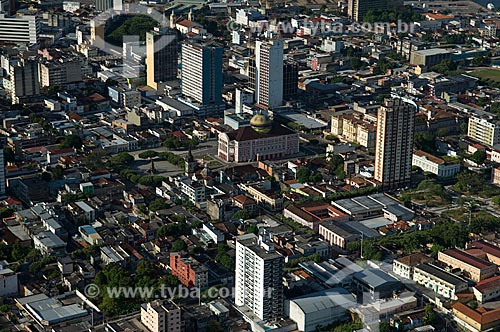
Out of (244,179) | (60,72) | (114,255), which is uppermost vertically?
(60,72)

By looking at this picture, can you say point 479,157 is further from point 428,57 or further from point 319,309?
point 428,57

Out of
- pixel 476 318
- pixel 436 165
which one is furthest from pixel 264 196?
pixel 476 318

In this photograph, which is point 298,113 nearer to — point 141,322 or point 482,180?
point 482,180

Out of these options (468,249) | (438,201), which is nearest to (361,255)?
(468,249)

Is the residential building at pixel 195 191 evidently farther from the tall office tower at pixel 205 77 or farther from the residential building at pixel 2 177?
the tall office tower at pixel 205 77

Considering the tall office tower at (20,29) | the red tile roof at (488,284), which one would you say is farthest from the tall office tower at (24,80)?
the red tile roof at (488,284)

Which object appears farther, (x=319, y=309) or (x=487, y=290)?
(x=487, y=290)
